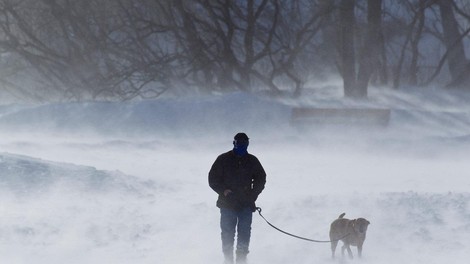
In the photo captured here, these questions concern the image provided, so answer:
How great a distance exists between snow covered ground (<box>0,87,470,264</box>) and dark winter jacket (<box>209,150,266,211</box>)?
1348mm

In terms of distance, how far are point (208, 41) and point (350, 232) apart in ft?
64.9

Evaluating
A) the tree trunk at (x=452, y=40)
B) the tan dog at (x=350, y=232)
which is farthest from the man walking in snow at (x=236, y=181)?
the tree trunk at (x=452, y=40)

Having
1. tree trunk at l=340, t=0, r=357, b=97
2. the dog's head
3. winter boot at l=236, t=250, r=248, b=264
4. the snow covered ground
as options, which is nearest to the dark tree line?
tree trunk at l=340, t=0, r=357, b=97

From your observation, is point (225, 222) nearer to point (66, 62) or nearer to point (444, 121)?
point (444, 121)

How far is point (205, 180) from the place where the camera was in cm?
1622

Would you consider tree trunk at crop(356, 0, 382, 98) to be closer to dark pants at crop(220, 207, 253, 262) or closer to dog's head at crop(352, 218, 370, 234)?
dog's head at crop(352, 218, 370, 234)

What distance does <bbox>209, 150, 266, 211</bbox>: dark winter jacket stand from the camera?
8.20m

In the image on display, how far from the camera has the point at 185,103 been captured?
26750mm

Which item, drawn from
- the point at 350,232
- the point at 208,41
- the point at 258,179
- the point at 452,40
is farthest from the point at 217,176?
the point at 452,40

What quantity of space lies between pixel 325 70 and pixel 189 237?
2398cm

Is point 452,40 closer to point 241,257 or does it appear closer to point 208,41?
point 208,41

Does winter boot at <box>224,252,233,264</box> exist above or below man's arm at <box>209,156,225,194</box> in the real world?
below

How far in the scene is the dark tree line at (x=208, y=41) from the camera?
2722cm

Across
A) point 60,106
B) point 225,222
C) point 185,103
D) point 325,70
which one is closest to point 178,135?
point 185,103
